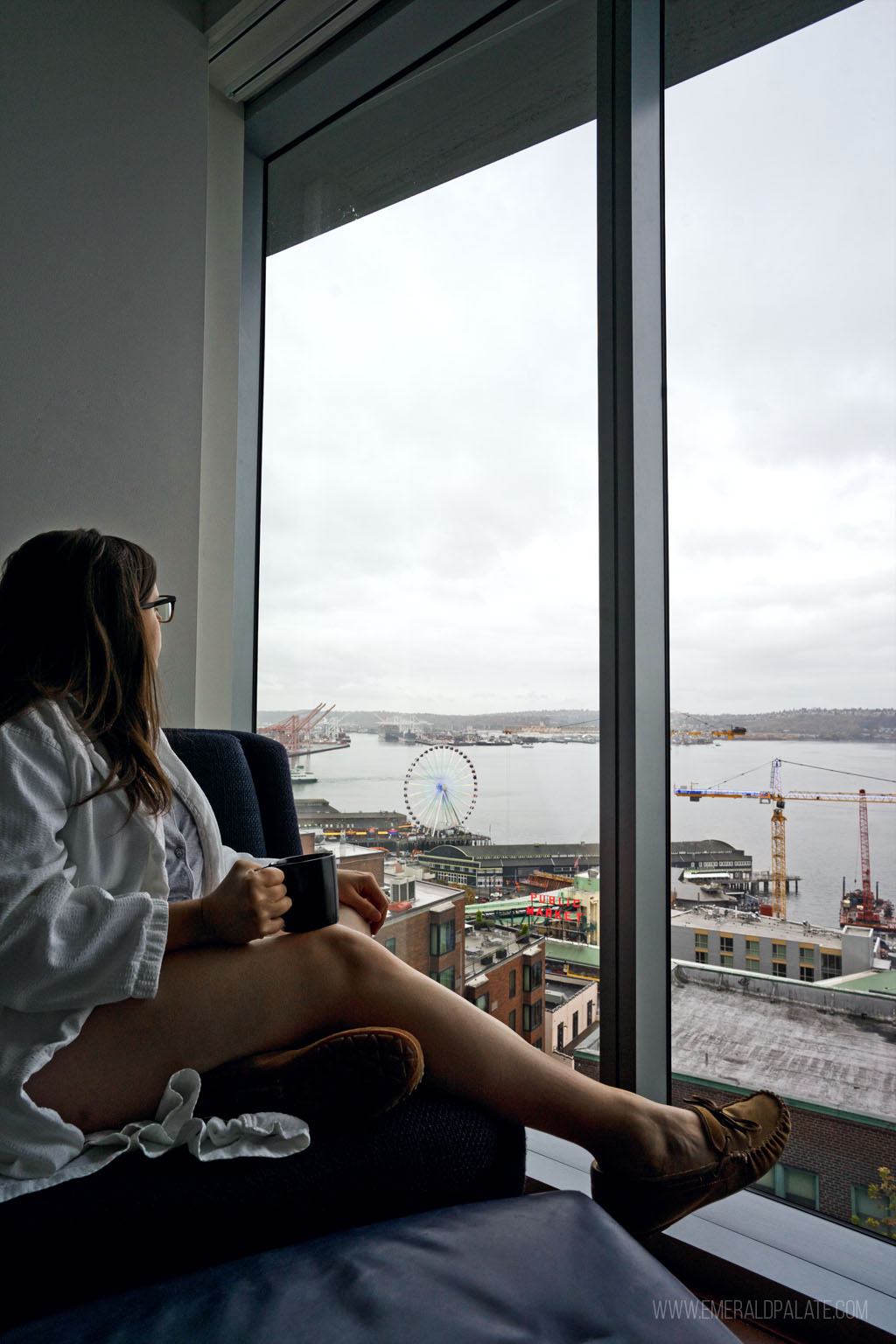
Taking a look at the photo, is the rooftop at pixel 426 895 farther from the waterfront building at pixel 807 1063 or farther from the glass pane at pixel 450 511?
the waterfront building at pixel 807 1063

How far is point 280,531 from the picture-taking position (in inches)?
93.0

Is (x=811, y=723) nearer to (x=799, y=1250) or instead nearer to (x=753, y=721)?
(x=753, y=721)

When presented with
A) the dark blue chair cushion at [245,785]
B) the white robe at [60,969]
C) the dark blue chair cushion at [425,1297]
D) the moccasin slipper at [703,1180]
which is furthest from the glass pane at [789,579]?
the white robe at [60,969]

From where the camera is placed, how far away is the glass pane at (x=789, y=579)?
137 centimetres

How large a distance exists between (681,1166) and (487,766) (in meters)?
0.93

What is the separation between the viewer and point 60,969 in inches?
38.0

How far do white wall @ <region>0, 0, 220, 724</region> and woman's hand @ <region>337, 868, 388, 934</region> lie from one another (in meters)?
0.88

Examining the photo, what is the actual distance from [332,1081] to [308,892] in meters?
0.23

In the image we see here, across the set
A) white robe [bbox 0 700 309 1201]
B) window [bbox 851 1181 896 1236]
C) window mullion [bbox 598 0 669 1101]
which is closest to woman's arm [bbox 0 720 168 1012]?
white robe [bbox 0 700 309 1201]

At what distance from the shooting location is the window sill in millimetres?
1238

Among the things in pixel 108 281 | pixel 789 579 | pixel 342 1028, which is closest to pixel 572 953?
pixel 342 1028

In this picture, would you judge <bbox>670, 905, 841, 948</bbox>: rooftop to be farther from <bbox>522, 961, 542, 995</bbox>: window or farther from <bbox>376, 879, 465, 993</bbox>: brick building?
<bbox>376, 879, 465, 993</bbox>: brick building

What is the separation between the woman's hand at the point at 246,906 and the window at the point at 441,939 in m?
0.91

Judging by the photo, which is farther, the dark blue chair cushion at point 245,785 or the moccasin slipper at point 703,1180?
the dark blue chair cushion at point 245,785
